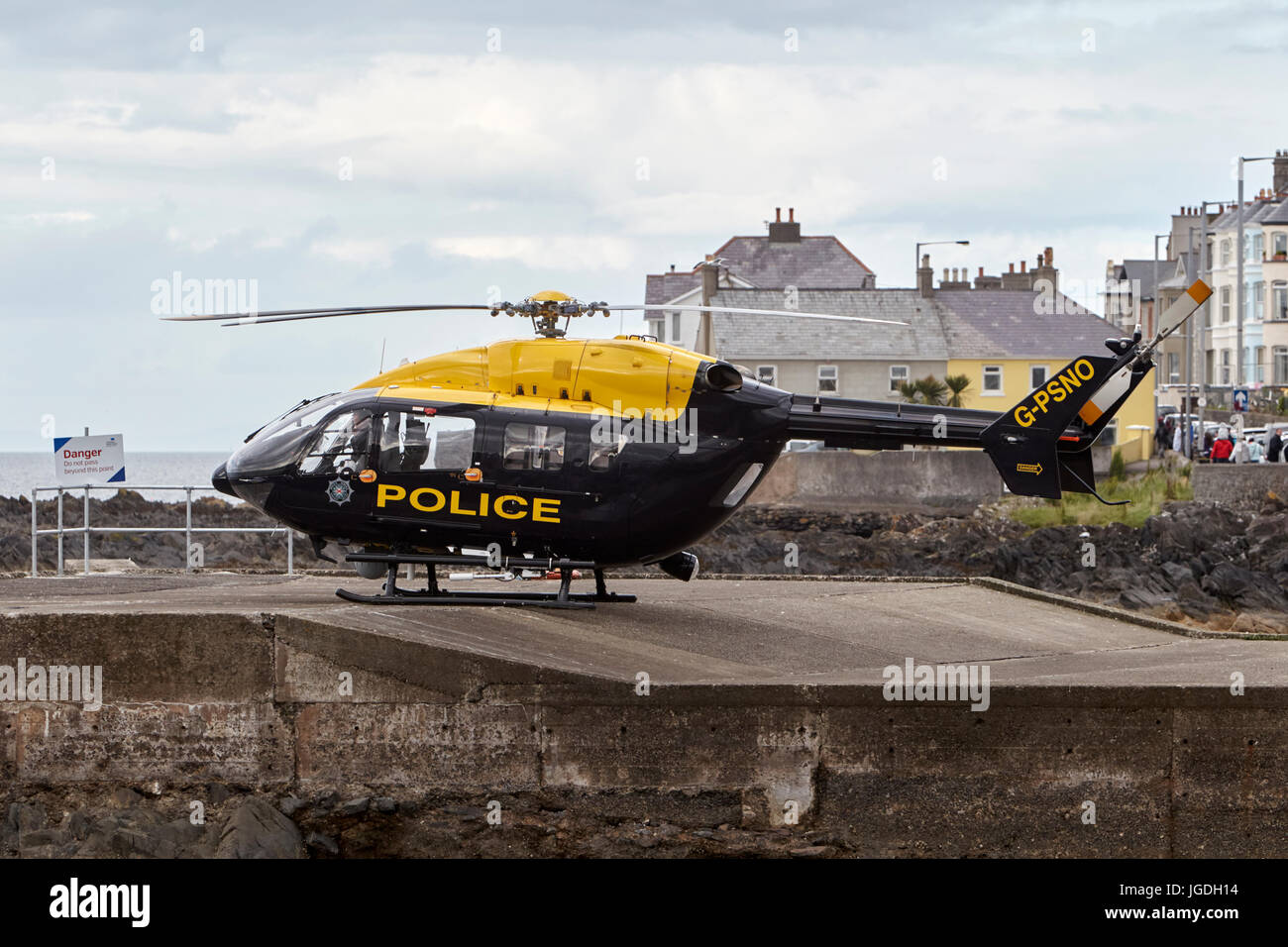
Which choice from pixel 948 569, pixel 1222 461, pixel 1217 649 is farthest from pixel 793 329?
pixel 1217 649

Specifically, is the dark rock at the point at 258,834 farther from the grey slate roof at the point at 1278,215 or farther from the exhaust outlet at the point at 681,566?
the grey slate roof at the point at 1278,215

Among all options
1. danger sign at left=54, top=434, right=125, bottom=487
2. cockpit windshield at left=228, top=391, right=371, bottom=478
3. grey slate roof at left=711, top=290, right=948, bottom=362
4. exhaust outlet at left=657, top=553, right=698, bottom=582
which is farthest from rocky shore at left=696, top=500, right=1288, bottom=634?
grey slate roof at left=711, top=290, right=948, bottom=362

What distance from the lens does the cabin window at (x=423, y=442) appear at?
49.5 feet

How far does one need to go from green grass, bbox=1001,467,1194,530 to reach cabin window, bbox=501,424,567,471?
103ft

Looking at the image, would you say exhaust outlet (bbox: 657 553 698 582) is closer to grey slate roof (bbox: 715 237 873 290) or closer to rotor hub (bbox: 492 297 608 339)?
rotor hub (bbox: 492 297 608 339)

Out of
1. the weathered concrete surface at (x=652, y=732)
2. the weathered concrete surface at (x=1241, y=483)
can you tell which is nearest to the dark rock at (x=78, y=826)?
the weathered concrete surface at (x=652, y=732)

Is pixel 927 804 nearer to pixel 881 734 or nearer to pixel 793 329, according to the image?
pixel 881 734

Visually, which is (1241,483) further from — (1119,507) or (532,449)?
(532,449)

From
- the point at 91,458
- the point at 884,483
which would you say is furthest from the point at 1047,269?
the point at 91,458

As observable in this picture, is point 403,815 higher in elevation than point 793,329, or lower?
lower

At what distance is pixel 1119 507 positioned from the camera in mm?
45438

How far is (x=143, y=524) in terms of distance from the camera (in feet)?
162

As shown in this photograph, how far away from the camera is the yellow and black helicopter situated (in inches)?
592

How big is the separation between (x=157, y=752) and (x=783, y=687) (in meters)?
5.46
